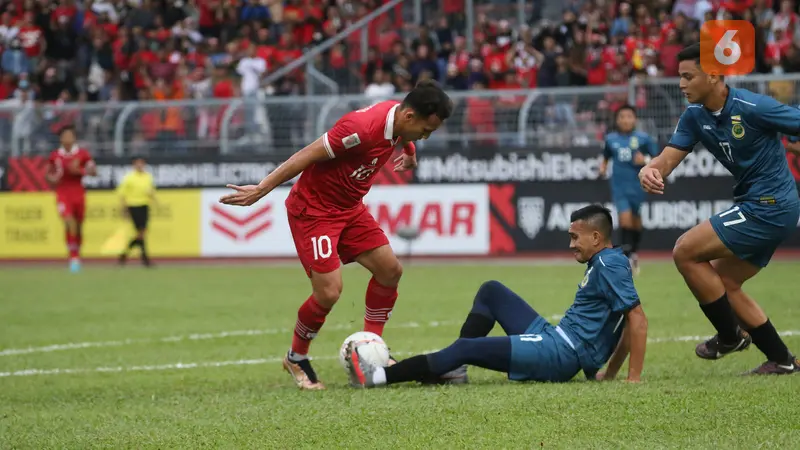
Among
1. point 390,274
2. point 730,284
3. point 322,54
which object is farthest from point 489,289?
point 322,54

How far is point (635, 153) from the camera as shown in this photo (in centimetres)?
1728

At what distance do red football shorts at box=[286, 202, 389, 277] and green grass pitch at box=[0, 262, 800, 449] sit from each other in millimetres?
→ 911

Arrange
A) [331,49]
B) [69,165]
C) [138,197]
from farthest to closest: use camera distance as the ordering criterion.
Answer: [331,49], [138,197], [69,165]

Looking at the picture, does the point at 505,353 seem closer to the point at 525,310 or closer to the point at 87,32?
the point at 525,310

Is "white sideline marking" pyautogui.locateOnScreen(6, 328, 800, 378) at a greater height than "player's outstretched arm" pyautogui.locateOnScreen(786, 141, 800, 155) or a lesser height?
lesser

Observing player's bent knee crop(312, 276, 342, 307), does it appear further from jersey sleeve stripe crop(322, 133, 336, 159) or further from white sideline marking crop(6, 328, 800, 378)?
white sideline marking crop(6, 328, 800, 378)

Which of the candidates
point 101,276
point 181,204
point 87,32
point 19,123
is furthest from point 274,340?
point 87,32

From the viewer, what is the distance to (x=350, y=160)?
798 centimetres

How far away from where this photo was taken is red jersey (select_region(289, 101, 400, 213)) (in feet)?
25.1

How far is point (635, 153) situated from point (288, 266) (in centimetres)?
753

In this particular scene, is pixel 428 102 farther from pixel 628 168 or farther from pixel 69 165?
pixel 69 165

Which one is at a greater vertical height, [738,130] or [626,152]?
[738,130]

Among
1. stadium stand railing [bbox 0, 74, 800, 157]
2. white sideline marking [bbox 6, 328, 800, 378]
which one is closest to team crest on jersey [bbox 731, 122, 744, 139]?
white sideline marking [bbox 6, 328, 800, 378]

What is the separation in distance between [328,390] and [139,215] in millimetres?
15527
